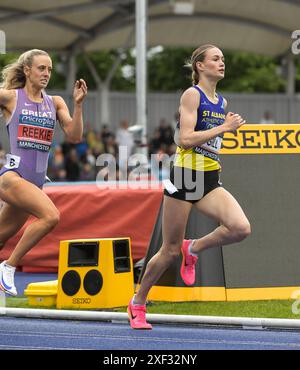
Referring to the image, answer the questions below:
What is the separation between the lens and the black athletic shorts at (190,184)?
7.27m

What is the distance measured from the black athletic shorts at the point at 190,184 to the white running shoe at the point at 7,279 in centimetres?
140

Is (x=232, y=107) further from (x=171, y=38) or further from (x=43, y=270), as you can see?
(x=43, y=270)

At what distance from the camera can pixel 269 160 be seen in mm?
9586

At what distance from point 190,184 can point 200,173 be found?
6.0 inches

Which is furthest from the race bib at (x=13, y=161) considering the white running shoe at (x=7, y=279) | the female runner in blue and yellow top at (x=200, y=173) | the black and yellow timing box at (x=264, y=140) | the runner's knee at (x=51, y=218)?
the black and yellow timing box at (x=264, y=140)

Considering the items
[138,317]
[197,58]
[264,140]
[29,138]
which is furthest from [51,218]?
[264,140]

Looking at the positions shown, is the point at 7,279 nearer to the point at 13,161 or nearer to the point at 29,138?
the point at 13,161

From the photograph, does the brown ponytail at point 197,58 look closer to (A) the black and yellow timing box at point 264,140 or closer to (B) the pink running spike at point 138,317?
(B) the pink running spike at point 138,317

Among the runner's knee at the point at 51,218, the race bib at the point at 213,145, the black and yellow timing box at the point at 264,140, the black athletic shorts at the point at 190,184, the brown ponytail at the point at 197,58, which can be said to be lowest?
the runner's knee at the point at 51,218

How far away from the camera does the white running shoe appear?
7.57m

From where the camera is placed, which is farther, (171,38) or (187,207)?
(171,38)

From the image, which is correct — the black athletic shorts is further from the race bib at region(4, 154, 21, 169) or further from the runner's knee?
the race bib at region(4, 154, 21, 169)

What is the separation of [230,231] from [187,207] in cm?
37

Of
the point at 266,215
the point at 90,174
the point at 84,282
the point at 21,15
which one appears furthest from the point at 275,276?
the point at 21,15
